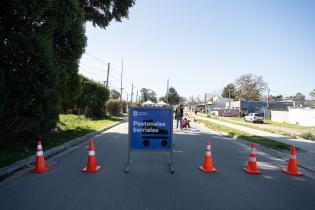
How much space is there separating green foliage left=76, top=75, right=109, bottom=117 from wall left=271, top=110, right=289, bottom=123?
36831 millimetres

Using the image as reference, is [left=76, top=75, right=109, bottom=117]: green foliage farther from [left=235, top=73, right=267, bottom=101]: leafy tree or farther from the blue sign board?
[left=235, top=73, right=267, bottom=101]: leafy tree

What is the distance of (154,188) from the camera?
22.1 ft

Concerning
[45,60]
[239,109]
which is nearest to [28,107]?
[45,60]

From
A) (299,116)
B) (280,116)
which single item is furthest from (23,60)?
(280,116)

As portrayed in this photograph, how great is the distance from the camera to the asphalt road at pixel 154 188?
225 inches

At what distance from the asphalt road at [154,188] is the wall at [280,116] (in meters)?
53.2

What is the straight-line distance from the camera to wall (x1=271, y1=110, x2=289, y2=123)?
59412 mm

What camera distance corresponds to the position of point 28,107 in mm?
11430

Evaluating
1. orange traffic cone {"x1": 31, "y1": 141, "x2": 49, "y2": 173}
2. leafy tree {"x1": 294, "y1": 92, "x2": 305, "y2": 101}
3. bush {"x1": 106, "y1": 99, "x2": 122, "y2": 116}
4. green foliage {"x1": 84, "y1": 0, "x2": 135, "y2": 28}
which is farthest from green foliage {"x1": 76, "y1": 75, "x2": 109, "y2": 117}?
leafy tree {"x1": 294, "y1": 92, "x2": 305, "y2": 101}

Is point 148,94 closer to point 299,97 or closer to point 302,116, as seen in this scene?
point 299,97

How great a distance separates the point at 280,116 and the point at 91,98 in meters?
42.1

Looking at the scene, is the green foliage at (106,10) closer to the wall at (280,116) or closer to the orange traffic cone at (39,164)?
the orange traffic cone at (39,164)

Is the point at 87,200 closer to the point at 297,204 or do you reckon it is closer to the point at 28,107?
the point at 297,204

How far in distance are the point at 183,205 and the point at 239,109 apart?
79472 millimetres
